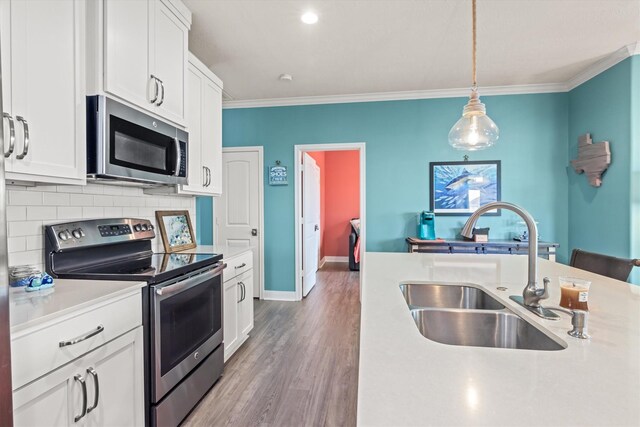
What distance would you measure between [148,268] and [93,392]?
2.14ft

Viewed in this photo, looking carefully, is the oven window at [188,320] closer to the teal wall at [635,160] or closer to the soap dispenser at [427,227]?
the soap dispenser at [427,227]

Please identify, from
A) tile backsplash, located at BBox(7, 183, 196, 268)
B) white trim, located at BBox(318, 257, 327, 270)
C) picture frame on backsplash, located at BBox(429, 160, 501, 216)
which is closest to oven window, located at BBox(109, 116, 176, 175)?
tile backsplash, located at BBox(7, 183, 196, 268)

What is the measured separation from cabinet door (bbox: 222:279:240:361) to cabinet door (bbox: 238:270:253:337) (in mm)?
87

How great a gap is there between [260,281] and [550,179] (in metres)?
3.74

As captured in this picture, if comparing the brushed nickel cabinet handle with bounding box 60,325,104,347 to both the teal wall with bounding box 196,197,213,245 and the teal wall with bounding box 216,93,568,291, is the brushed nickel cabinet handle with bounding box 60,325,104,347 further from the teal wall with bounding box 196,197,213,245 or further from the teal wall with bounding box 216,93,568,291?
the teal wall with bounding box 196,197,213,245

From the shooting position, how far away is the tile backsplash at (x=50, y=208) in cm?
148

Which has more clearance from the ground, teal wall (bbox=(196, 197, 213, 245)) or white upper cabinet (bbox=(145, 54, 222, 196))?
white upper cabinet (bbox=(145, 54, 222, 196))

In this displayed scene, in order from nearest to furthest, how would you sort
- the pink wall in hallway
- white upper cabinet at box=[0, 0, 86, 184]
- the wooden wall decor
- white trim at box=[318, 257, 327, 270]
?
white upper cabinet at box=[0, 0, 86, 184]
the wooden wall decor
white trim at box=[318, 257, 327, 270]
the pink wall in hallway

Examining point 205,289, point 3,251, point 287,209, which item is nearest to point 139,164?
point 205,289

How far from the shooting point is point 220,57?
9.86ft

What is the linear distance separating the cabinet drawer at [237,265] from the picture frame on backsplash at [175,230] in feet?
1.46

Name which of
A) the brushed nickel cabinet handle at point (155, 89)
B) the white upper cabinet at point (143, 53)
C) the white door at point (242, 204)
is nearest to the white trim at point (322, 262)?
the white door at point (242, 204)

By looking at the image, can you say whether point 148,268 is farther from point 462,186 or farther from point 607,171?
point 607,171

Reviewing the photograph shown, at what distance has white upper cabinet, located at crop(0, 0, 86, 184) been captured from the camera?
1186 mm
